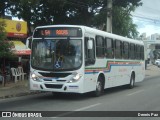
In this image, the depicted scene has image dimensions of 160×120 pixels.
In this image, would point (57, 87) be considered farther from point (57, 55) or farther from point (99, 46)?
point (99, 46)

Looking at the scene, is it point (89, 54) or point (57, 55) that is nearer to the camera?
point (57, 55)

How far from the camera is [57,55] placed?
1619 centimetres

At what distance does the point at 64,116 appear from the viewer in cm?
1188

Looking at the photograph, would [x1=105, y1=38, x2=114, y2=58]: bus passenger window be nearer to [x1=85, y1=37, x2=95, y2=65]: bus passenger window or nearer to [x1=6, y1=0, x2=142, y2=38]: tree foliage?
[x1=85, y1=37, x2=95, y2=65]: bus passenger window

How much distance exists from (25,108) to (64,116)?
213cm

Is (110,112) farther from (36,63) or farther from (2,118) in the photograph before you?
(36,63)

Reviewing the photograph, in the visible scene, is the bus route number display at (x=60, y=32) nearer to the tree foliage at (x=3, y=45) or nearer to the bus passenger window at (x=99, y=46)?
the bus passenger window at (x=99, y=46)

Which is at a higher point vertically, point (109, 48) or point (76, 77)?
point (109, 48)

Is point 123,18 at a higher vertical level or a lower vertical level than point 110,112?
higher

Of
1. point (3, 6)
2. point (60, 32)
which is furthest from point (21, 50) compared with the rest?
point (60, 32)

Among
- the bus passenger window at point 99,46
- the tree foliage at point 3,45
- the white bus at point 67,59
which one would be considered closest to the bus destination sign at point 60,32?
the white bus at point 67,59

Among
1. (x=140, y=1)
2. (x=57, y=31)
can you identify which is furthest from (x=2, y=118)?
(x=140, y=1)

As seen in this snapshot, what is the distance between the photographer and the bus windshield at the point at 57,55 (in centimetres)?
1595

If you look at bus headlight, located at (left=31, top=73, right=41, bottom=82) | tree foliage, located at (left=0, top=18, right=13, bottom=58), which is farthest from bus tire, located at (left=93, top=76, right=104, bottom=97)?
tree foliage, located at (left=0, top=18, right=13, bottom=58)
